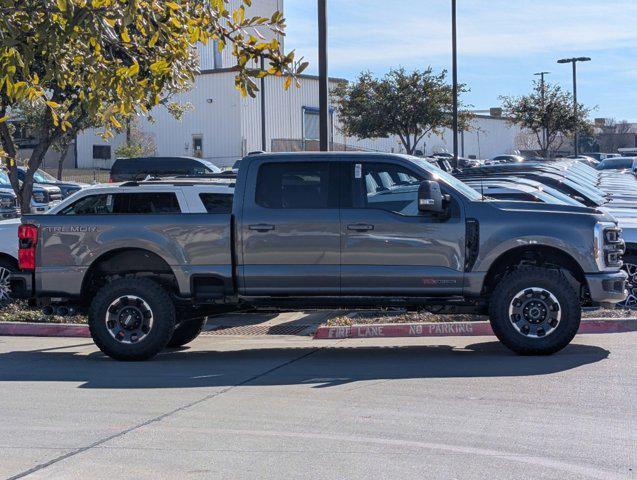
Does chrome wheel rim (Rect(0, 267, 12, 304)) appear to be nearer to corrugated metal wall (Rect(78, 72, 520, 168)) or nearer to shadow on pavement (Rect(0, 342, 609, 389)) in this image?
shadow on pavement (Rect(0, 342, 609, 389))

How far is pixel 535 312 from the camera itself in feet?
32.0

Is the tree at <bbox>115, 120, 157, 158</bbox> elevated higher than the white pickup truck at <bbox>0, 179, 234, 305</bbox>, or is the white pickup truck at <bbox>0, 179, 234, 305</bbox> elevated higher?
the tree at <bbox>115, 120, 157, 158</bbox>

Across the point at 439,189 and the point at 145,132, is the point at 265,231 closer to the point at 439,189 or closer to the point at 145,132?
the point at 439,189

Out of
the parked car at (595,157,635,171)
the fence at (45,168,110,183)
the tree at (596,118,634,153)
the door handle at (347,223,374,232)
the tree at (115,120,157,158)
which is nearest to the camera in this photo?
the door handle at (347,223,374,232)

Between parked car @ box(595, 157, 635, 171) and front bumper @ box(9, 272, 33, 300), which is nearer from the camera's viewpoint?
front bumper @ box(9, 272, 33, 300)

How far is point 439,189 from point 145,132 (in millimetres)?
55328

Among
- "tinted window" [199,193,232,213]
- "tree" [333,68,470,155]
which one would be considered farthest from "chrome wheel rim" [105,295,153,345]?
"tree" [333,68,470,155]

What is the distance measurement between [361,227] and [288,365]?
162 cm

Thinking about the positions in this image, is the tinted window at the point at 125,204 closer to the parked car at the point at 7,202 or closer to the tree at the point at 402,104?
the parked car at the point at 7,202

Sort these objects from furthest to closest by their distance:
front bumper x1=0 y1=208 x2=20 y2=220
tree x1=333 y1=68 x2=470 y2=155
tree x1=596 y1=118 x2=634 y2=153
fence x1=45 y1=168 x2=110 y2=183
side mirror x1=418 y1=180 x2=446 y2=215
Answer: tree x1=596 y1=118 x2=634 y2=153
fence x1=45 y1=168 x2=110 y2=183
tree x1=333 y1=68 x2=470 y2=155
front bumper x1=0 y1=208 x2=20 y2=220
side mirror x1=418 y1=180 x2=446 y2=215

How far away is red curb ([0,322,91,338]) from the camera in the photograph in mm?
12531

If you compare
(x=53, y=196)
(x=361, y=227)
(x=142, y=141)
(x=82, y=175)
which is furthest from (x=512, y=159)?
(x=361, y=227)

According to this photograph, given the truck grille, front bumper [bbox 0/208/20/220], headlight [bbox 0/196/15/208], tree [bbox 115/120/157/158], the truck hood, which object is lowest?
front bumper [bbox 0/208/20/220]

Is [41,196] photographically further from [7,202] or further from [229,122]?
[229,122]
